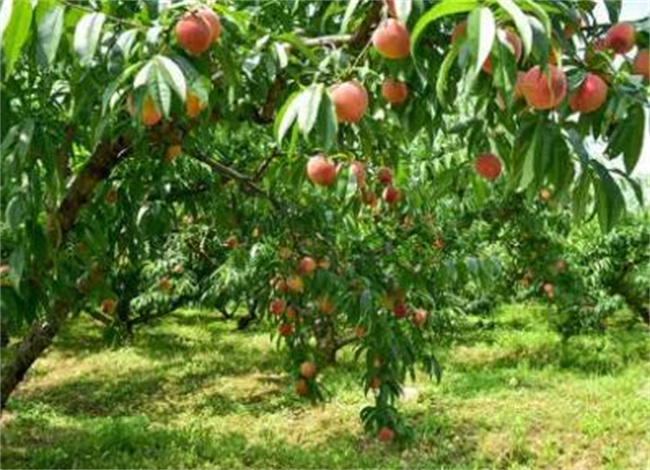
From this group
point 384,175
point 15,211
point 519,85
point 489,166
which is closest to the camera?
point 519,85

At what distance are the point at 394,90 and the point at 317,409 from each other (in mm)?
7340

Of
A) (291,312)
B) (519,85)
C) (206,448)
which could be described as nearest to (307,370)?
(291,312)

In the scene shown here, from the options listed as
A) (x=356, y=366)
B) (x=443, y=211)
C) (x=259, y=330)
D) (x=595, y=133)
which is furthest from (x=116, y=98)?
(x=259, y=330)

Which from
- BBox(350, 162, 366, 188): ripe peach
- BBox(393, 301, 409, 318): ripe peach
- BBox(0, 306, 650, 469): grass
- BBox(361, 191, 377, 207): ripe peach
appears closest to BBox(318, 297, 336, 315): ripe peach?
BBox(393, 301, 409, 318): ripe peach

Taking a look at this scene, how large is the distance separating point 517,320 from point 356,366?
4.83 meters

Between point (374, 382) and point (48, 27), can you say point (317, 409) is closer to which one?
point (374, 382)

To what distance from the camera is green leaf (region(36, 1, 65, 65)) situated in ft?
4.97

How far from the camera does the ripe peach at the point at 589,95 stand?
151cm

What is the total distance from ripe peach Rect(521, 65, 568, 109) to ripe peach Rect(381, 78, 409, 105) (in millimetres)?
424

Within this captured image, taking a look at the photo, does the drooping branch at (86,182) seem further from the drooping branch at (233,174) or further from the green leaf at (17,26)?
the green leaf at (17,26)

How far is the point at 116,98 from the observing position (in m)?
1.82

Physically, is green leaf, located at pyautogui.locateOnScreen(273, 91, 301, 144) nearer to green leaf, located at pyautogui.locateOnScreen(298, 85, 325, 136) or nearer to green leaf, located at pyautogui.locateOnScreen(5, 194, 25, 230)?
green leaf, located at pyautogui.locateOnScreen(298, 85, 325, 136)

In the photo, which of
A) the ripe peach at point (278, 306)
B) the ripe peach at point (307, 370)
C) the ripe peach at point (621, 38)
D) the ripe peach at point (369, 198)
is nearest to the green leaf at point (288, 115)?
the ripe peach at point (621, 38)

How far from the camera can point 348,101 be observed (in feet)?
5.50
